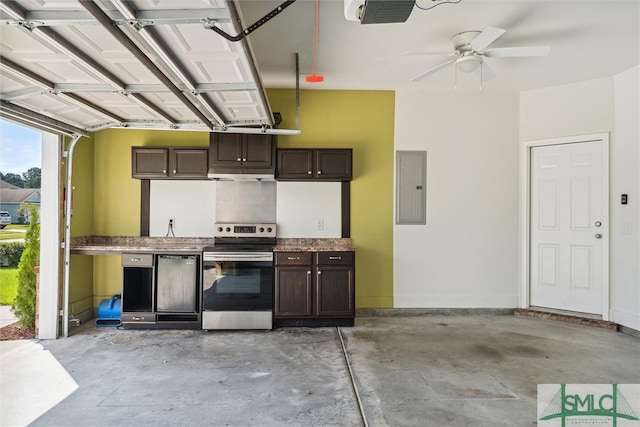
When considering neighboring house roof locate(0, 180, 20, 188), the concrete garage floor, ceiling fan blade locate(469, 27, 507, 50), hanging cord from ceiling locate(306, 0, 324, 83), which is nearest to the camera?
the concrete garage floor

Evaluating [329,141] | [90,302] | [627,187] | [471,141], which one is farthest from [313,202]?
[627,187]

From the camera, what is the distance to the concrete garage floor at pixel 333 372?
2.43 metres

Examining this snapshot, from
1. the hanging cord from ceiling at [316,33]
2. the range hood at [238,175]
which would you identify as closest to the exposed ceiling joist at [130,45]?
the hanging cord from ceiling at [316,33]

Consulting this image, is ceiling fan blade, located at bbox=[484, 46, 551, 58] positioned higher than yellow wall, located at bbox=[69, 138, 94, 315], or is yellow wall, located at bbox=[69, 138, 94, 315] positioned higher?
ceiling fan blade, located at bbox=[484, 46, 551, 58]

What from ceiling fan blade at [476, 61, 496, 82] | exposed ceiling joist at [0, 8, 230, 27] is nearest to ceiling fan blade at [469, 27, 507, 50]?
ceiling fan blade at [476, 61, 496, 82]

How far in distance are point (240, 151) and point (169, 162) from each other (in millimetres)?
929

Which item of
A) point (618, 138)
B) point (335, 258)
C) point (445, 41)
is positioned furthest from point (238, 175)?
point (618, 138)

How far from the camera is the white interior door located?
4457mm

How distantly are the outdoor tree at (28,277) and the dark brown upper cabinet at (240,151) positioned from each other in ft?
6.56

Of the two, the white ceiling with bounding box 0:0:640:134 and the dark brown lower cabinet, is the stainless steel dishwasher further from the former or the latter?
the white ceiling with bounding box 0:0:640:134

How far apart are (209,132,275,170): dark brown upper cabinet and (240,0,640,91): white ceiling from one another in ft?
2.70

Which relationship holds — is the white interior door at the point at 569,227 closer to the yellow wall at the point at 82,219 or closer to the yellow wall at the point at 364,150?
the yellow wall at the point at 364,150

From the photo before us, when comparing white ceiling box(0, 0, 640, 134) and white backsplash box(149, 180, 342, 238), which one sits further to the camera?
white backsplash box(149, 180, 342, 238)

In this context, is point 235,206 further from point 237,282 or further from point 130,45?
point 130,45
